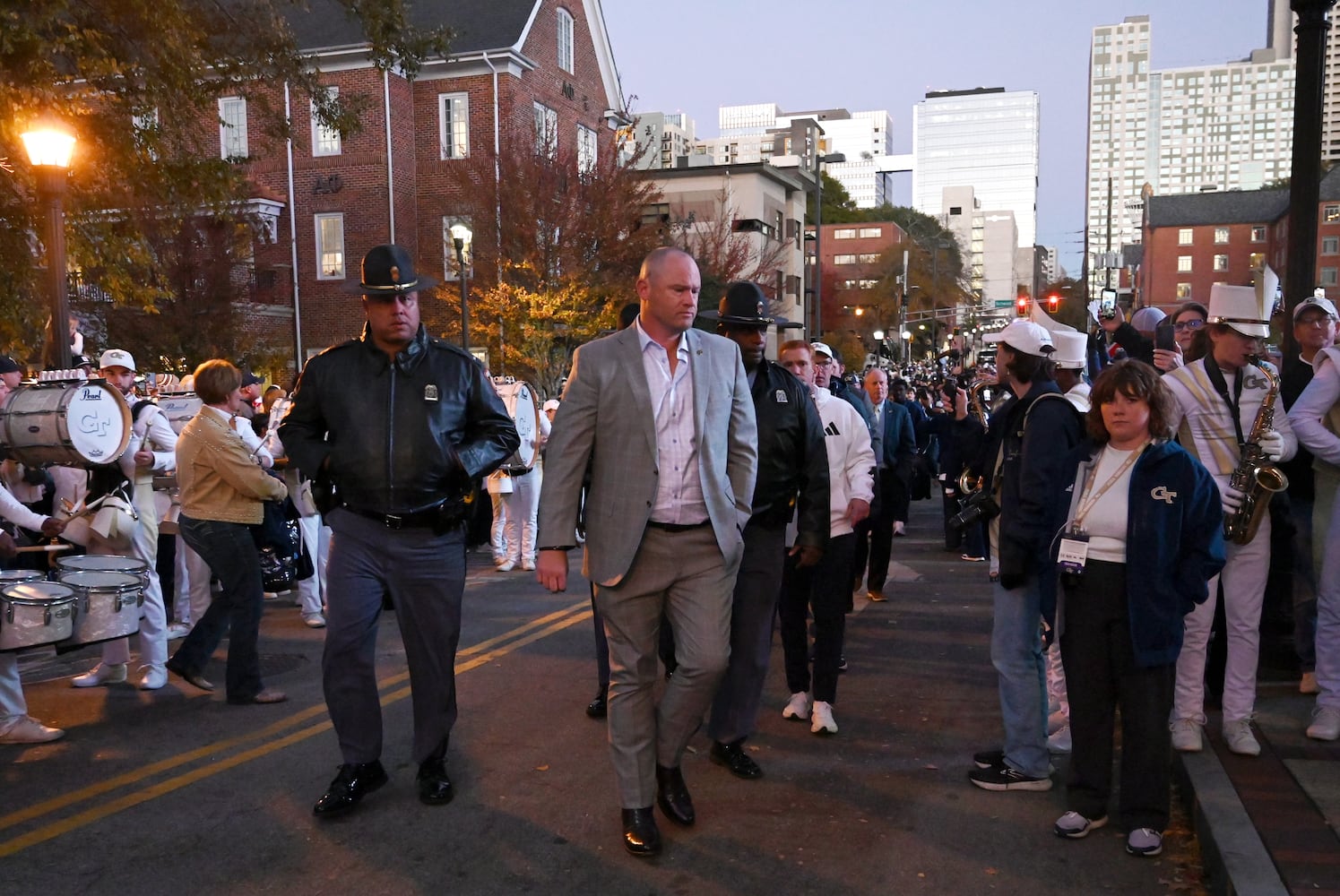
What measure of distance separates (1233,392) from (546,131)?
28531mm

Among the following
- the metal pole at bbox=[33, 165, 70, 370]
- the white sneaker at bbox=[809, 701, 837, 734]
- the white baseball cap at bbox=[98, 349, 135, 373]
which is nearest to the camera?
the white sneaker at bbox=[809, 701, 837, 734]

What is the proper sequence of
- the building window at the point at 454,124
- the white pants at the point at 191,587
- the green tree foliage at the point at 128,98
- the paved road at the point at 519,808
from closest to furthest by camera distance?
the paved road at the point at 519,808 → the white pants at the point at 191,587 → the green tree foliage at the point at 128,98 → the building window at the point at 454,124

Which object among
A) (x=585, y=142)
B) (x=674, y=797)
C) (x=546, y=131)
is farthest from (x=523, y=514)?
(x=585, y=142)

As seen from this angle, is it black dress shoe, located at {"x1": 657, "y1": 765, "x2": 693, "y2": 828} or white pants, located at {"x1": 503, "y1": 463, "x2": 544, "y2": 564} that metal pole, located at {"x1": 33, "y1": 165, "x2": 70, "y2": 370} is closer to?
white pants, located at {"x1": 503, "y1": 463, "x2": 544, "y2": 564}

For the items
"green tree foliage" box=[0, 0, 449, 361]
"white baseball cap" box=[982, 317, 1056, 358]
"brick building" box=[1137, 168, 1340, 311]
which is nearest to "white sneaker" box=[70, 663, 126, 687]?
"white baseball cap" box=[982, 317, 1056, 358]

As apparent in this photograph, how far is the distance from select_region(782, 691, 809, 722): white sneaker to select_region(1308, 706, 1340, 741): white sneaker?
2497mm

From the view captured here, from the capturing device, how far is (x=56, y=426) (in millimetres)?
6617

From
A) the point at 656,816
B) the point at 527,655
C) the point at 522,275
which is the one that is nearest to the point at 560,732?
the point at 656,816

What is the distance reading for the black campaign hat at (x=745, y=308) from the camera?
5.34 m

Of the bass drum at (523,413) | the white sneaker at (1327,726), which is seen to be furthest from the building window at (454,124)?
the white sneaker at (1327,726)

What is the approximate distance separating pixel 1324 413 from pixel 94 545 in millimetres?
7157

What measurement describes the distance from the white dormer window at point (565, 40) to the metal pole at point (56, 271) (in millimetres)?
26912

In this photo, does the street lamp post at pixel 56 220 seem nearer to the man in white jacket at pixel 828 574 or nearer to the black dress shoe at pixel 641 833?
the man in white jacket at pixel 828 574

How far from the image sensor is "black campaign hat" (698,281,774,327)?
534 cm
